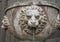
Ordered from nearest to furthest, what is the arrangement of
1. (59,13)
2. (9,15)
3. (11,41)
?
(9,15), (59,13), (11,41)

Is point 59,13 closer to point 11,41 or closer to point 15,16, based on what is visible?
point 15,16

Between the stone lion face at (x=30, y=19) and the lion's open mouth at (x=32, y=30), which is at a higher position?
the stone lion face at (x=30, y=19)

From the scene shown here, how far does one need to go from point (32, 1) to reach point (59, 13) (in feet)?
1.45

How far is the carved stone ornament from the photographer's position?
2701 millimetres

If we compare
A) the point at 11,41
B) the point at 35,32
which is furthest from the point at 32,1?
the point at 11,41

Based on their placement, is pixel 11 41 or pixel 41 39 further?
pixel 11 41

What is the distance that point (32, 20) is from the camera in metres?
2.64

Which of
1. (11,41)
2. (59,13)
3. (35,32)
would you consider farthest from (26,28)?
(11,41)

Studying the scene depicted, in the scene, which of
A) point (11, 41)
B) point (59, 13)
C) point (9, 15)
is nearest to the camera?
point (9, 15)

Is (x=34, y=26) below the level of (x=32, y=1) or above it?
below

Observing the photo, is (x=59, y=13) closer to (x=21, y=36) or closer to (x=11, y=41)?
(x=21, y=36)

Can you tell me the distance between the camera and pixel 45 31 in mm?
2752

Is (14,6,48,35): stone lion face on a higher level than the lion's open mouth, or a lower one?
higher

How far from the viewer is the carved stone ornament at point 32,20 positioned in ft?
8.86
